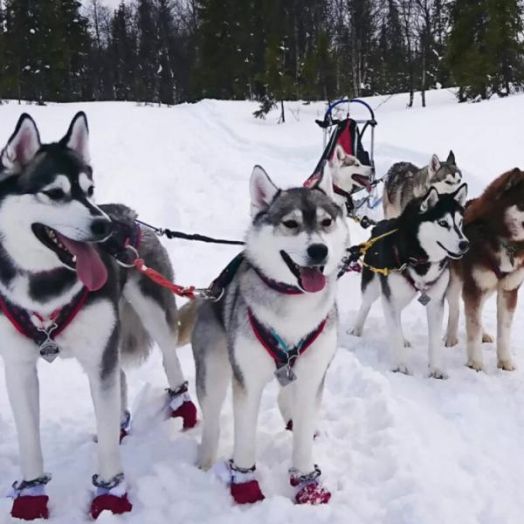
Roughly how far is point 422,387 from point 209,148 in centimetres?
992

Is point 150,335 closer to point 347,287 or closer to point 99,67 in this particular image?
point 347,287

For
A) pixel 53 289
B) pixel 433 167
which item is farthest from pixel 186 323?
pixel 433 167

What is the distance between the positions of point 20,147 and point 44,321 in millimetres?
567

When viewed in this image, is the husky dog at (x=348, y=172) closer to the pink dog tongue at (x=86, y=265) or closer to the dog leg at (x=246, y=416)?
the dog leg at (x=246, y=416)

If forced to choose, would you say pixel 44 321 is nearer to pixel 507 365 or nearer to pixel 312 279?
pixel 312 279

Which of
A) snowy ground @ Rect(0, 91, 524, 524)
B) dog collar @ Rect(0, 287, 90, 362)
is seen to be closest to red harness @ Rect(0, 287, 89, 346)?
dog collar @ Rect(0, 287, 90, 362)

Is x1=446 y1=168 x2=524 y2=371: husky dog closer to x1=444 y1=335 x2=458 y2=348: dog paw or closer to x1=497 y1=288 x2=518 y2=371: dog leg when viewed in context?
x1=497 y1=288 x2=518 y2=371: dog leg

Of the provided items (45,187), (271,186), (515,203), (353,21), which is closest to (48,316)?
(45,187)

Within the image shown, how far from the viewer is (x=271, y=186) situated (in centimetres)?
221

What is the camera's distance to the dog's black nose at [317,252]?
197cm

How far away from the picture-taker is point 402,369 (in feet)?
11.3

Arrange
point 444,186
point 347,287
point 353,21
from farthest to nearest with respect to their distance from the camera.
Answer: point 353,21 → point 444,186 → point 347,287

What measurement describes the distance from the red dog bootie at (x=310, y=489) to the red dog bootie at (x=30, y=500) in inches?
36.3

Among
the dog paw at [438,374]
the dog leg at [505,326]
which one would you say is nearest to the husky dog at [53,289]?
Answer: the dog paw at [438,374]
